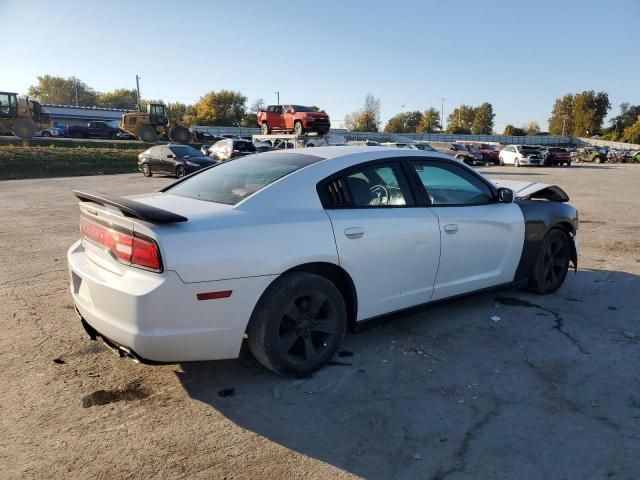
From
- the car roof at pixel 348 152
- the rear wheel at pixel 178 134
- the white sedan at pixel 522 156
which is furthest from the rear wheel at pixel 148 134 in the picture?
the car roof at pixel 348 152

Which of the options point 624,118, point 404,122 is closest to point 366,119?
point 404,122

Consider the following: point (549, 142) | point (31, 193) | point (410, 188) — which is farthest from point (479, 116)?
point (410, 188)

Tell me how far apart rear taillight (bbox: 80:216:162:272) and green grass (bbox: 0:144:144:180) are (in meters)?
22.6

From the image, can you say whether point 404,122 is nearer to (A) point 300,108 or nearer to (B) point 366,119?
(B) point 366,119

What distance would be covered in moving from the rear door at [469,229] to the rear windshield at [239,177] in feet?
3.56

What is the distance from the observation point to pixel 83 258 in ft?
11.6

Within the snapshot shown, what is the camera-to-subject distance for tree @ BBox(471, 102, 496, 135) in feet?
402

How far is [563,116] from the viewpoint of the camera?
114062 mm

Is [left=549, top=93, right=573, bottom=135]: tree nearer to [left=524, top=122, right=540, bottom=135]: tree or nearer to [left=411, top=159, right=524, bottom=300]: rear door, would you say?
[left=524, top=122, right=540, bottom=135]: tree

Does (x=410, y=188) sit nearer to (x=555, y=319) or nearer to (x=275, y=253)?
(x=275, y=253)

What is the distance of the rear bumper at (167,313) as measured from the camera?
112 inches

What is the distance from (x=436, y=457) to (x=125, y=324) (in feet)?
6.10

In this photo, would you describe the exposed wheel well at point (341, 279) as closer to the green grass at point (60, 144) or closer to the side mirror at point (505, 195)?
the side mirror at point (505, 195)

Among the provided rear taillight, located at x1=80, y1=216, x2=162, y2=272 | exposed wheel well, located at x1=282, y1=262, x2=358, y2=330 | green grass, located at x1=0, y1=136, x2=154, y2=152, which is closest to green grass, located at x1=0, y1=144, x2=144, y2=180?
green grass, located at x1=0, y1=136, x2=154, y2=152
